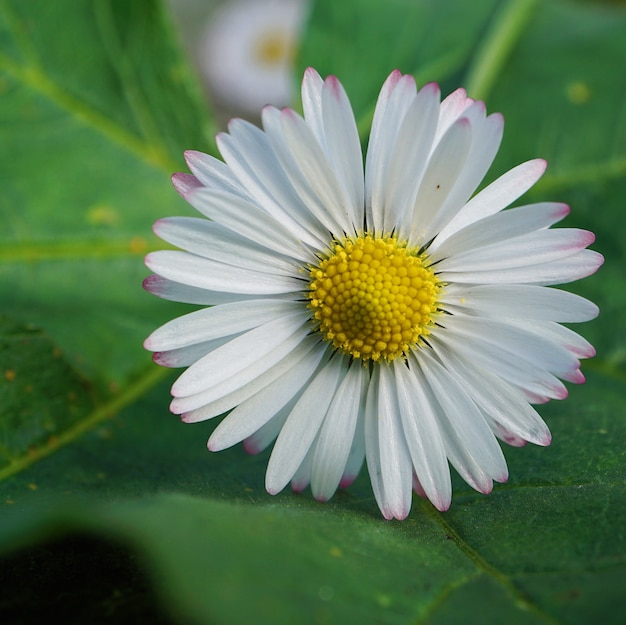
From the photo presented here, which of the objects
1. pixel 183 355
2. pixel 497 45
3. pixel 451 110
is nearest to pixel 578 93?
pixel 497 45

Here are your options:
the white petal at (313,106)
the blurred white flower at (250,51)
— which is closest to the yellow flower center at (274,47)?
the blurred white flower at (250,51)

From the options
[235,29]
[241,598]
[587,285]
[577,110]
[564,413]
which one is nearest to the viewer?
[241,598]

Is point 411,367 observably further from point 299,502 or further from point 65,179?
point 65,179

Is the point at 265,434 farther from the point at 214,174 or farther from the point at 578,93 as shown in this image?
the point at 578,93

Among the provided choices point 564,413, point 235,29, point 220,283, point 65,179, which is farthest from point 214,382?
point 235,29

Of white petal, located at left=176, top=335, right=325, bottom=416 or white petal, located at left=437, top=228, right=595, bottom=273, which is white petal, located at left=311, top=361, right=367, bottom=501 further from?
white petal, located at left=437, top=228, right=595, bottom=273

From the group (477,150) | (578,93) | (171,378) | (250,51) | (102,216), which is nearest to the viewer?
(477,150)
